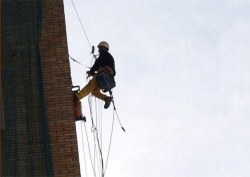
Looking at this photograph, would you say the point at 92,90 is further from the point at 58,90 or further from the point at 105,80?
the point at 58,90

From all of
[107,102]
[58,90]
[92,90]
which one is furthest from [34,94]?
[107,102]

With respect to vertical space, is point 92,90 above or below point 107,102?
above

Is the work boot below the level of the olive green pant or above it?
below

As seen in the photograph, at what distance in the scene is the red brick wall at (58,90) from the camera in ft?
41.9

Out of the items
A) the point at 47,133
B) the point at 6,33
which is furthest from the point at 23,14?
the point at 47,133

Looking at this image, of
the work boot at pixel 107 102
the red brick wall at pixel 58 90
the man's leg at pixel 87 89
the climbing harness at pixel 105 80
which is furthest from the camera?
the work boot at pixel 107 102

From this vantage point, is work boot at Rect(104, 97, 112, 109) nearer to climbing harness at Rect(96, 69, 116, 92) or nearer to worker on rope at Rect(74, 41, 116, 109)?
worker on rope at Rect(74, 41, 116, 109)

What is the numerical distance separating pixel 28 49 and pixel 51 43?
0.80 metres

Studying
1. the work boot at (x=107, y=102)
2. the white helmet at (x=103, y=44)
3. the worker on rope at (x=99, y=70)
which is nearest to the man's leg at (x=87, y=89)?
the worker on rope at (x=99, y=70)

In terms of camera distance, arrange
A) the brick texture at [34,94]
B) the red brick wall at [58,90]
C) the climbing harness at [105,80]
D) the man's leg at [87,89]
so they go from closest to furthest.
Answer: the brick texture at [34,94], the red brick wall at [58,90], the man's leg at [87,89], the climbing harness at [105,80]

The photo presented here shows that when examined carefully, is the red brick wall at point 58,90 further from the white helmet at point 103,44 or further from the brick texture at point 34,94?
the white helmet at point 103,44

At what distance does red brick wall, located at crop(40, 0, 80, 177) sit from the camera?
12.8 m

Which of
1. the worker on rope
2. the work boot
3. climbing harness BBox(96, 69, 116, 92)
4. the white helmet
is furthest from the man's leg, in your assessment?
the white helmet

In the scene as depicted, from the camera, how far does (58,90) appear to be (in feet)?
44.3
